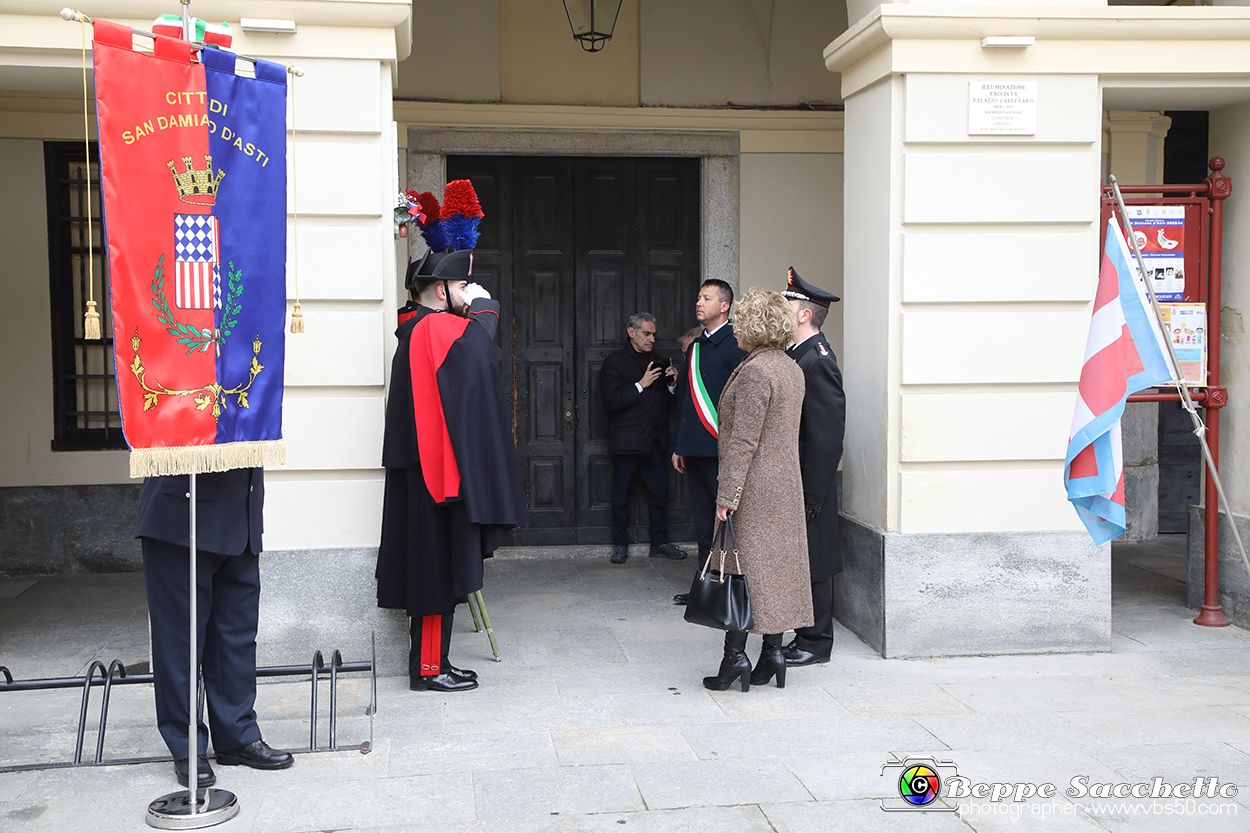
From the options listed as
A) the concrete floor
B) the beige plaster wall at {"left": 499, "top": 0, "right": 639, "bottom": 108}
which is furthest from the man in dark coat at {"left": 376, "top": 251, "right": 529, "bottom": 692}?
the beige plaster wall at {"left": 499, "top": 0, "right": 639, "bottom": 108}

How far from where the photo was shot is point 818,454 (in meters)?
5.27

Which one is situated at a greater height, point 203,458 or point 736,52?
point 736,52

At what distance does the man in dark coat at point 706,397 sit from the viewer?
251 inches

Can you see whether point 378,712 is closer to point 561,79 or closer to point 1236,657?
point 1236,657

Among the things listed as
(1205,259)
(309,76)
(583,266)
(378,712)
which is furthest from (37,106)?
(1205,259)

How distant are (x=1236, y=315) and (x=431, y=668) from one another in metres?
4.76

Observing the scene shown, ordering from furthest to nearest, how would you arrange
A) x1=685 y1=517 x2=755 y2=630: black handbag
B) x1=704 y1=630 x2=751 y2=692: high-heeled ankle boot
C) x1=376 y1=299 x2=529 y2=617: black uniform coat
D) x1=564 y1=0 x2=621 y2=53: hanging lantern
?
1. x1=564 y1=0 x2=621 y2=53: hanging lantern
2. x1=704 y1=630 x2=751 y2=692: high-heeled ankle boot
3. x1=376 y1=299 x2=529 y2=617: black uniform coat
4. x1=685 y1=517 x2=755 y2=630: black handbag

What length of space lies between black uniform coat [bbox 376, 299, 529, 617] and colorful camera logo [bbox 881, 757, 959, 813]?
1.95 metres

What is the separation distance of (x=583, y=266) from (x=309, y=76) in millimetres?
3191

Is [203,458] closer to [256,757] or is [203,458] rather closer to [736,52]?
[256,757]

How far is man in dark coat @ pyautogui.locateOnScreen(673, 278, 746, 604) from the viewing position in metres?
6.36

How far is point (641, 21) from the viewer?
26.0ft

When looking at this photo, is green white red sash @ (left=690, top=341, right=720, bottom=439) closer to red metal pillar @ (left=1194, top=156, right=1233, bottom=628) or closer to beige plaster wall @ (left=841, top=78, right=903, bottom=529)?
beige plaster wall @ (left=841, top=78, right=903, bottom=529)

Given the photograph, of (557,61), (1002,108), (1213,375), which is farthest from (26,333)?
(1213,375)
